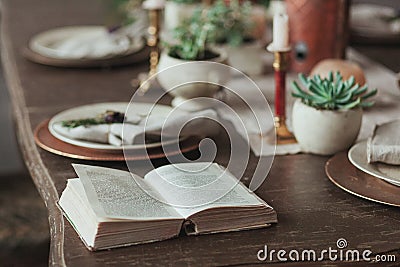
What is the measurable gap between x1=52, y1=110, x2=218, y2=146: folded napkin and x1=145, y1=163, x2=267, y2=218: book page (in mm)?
136

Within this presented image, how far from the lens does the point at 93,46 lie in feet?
6.48

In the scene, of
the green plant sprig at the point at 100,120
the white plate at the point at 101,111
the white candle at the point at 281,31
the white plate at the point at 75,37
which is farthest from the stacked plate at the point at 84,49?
the white candle at the point at 281,31

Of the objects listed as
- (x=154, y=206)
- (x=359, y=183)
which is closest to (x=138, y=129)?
(x=154, y=206)

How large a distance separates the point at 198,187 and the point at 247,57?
2.64 ft

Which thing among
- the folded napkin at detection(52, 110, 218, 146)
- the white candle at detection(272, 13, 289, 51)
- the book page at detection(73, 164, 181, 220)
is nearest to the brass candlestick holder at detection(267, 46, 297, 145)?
the white candle at detection(272, 13, 289, 51)

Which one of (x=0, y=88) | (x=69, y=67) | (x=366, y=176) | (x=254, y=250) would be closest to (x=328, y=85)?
(x=366, y=176)

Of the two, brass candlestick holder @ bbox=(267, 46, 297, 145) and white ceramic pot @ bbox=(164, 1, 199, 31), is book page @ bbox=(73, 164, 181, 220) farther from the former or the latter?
white ceramic pot @ bbox=(164, 1, 199, 31)

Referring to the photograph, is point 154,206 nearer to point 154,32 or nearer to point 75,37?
point 154,32

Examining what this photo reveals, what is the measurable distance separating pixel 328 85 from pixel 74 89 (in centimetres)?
68

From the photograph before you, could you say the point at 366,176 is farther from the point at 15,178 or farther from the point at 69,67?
Result: the point at 15,178

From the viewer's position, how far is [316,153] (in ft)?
4.47

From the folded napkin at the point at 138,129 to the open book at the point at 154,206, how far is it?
0.14 m

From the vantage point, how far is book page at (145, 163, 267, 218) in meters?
1.07

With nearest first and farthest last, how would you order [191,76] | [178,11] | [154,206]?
[154,206]
[191,76]
[178,11]
